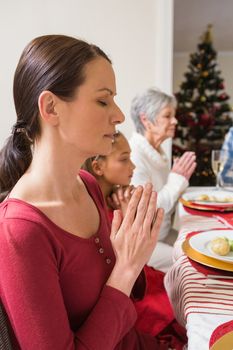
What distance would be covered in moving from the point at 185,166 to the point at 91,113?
121 centimetres

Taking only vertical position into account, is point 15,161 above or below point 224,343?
above

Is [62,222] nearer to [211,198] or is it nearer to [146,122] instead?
[211,198]

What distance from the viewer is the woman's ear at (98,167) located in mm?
1328

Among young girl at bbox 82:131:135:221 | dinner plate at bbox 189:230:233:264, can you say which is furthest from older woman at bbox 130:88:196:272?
dinner plate at bbox 189:230:233:264

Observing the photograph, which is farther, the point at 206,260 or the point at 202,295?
the point at 206,260

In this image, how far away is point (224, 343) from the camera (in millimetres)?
504

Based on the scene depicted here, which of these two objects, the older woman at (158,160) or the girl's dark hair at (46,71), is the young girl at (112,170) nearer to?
the older woman at (158,160)

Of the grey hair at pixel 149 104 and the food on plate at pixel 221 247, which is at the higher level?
the grey hair at pixel 149 104

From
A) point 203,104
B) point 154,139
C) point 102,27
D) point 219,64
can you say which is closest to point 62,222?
point 154,139

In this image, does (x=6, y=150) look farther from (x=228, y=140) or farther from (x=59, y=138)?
(x=228, y=140)

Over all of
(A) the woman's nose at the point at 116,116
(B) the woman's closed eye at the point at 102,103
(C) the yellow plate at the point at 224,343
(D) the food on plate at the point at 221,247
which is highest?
(B) the woman's closed eye at the point at 102,103

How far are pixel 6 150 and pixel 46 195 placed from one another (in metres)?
0.18

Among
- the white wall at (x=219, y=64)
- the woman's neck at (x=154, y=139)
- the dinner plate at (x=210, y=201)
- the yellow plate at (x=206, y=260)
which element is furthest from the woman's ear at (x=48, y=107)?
the white wall at (x=219, y=64)

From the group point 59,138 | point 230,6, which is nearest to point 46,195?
point 59,138
